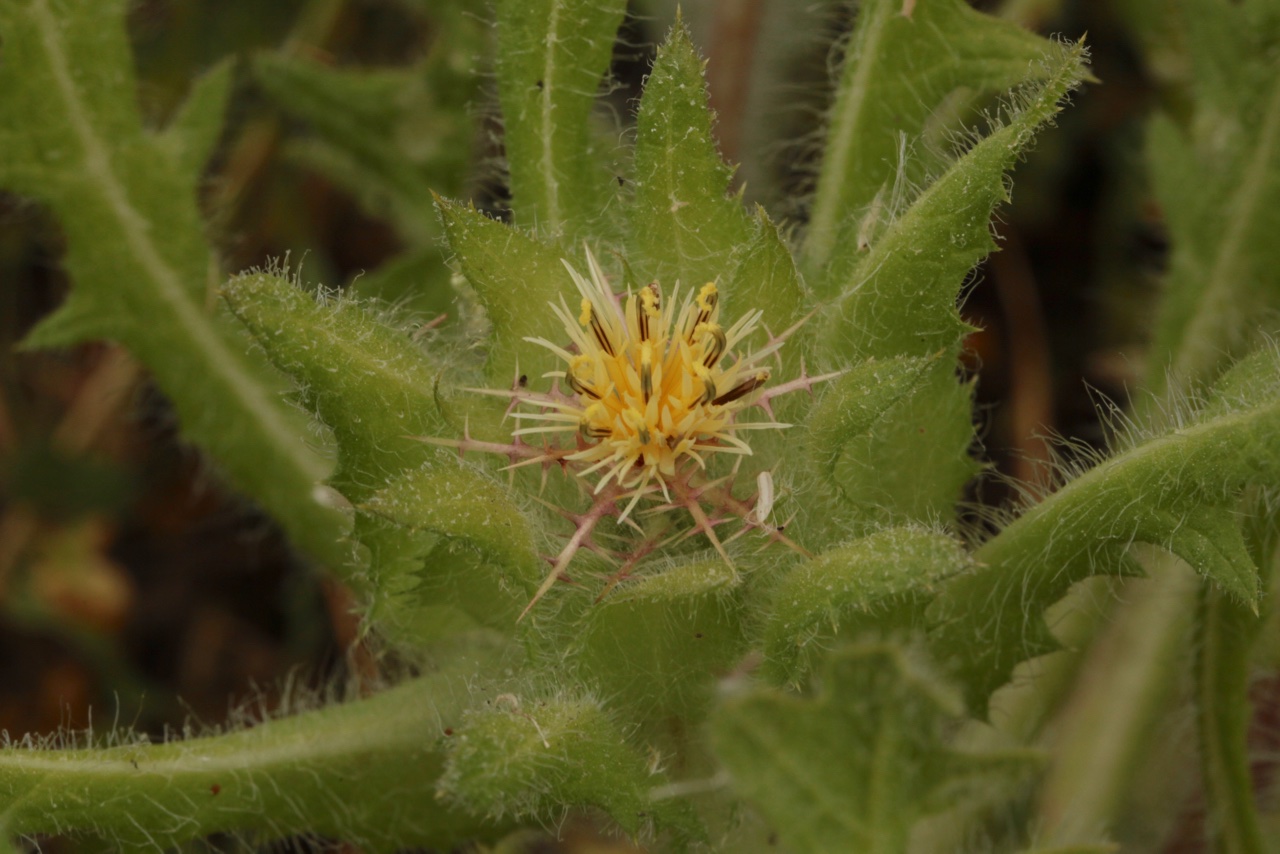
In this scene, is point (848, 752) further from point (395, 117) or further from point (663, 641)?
point (395, 117)

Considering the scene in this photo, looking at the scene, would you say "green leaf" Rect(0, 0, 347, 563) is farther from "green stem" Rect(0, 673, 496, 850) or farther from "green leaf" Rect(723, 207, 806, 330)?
"green leaf" Rect(723, 207, 806, 330)

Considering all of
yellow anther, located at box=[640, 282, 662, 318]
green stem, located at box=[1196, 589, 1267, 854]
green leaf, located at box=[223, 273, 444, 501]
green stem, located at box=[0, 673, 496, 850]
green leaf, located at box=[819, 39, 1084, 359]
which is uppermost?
green leaf, located at box=[819, 39, 1084, 359]

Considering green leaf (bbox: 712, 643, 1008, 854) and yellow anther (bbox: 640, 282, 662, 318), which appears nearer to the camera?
green leaf (bbox: 712, 643, 1008, 854)

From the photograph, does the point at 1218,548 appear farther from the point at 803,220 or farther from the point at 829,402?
the point at 803,220

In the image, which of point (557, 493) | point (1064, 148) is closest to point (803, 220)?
point (1064, 148)

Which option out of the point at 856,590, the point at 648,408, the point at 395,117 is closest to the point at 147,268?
the point at 395,117

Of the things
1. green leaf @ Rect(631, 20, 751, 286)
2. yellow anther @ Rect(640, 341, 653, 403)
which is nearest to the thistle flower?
yellow anther @ Rect(640, 341, 653, 403)

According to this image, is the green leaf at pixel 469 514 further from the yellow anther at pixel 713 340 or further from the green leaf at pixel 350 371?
the yellow anther at pixel 713 340
